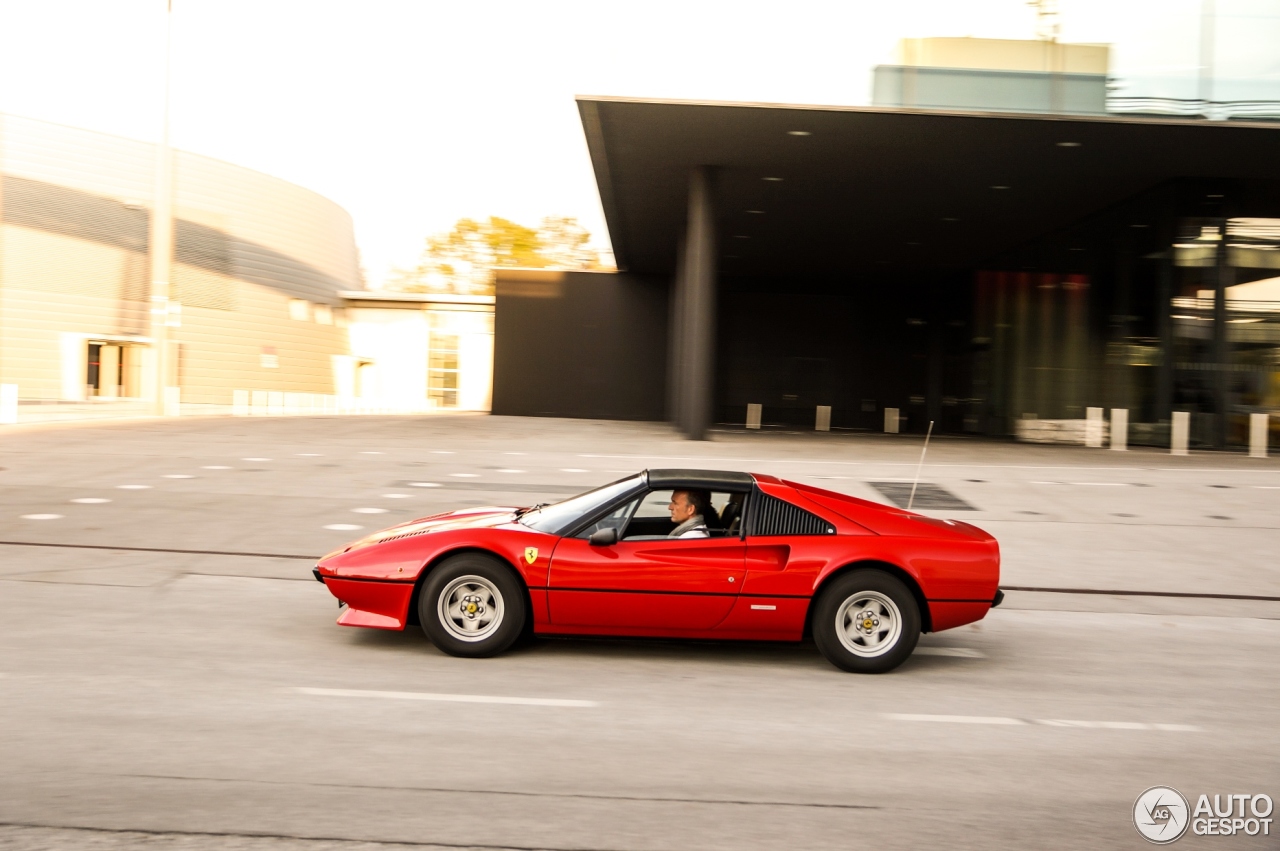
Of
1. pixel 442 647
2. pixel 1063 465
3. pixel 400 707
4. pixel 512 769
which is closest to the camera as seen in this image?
pixel 512 769

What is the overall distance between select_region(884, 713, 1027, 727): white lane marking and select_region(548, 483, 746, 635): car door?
114cm

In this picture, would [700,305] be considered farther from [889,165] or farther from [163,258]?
[163,258]

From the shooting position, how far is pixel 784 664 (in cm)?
620

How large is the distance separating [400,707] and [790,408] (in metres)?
33.6

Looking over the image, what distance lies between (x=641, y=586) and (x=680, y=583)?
221mm

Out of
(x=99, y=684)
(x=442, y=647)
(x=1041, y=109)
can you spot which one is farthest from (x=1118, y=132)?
(x=99, y=684)

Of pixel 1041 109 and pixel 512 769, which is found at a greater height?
pixel 1041 109

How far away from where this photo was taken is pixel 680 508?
6.25 m

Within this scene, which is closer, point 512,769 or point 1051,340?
point 512,769

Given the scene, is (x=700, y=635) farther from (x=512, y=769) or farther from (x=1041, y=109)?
(x=1041, y=109)

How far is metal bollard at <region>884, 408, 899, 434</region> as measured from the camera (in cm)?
3688

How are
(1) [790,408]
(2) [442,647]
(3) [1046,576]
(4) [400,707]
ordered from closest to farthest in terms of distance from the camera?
(4) [400,707], (2) [442,647], (3) [1046,576], (1) [790,408]

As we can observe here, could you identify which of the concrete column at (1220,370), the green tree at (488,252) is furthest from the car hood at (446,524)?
the green tree at (488,252)
